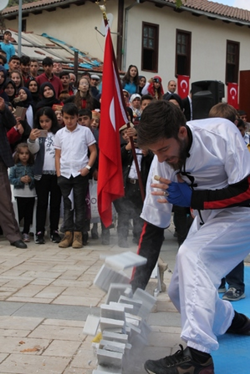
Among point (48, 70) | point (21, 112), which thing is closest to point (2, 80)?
point (21, 112)

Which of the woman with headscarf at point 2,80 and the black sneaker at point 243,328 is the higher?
the woman with headscarf at point 2,80

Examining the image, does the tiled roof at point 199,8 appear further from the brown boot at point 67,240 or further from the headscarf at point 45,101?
the brown boot at point 67,240

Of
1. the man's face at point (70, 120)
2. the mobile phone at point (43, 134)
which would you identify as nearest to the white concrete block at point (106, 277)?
the man's face at point (70, 120)

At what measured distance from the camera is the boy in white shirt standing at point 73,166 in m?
8.20

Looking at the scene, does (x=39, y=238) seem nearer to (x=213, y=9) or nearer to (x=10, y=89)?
(x=10, y=89)

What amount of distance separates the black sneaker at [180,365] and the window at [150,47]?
22734mm

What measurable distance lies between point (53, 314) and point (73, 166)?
357 cm

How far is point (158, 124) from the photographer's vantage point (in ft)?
11.3

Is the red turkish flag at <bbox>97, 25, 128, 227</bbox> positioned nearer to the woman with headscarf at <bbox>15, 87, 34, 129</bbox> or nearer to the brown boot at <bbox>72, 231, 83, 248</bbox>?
the brown boot at <bbox>72, 231, 83, 248</bbox>

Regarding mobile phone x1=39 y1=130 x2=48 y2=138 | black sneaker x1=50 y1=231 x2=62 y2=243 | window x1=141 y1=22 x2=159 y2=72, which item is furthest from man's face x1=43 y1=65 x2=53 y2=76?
window x1=141 y1=22 x2=159 y2=72

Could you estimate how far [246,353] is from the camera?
4.14 meters

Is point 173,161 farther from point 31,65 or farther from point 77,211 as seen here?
point 31,65

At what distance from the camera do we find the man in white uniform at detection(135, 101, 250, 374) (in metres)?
3.47

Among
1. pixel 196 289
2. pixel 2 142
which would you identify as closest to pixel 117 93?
pixel 2 142
